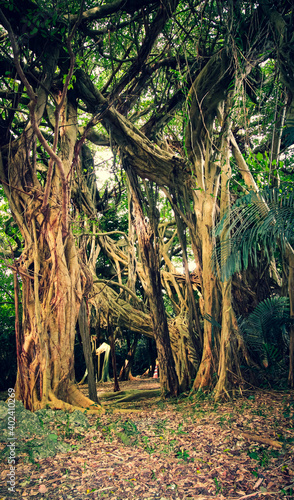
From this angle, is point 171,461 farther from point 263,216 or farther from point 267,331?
point 267,331

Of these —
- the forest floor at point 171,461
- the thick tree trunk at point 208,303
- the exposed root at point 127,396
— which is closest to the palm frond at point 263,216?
the thick tree trunk at point 208,303

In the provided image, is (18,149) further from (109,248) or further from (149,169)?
(109,248)

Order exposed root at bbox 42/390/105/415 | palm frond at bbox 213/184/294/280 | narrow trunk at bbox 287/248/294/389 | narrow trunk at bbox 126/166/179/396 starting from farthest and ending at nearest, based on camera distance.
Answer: narrow trunk at bbox 126/166/179/396, narrow trunk at bbox 287/248/294/389, exposed root at bbox 42/390/105/415, palm frond at bbox 213/184/294/280

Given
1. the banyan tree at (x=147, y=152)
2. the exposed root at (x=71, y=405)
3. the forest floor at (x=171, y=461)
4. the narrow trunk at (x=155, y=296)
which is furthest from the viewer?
the narrow trunk at (x=155, y=296)

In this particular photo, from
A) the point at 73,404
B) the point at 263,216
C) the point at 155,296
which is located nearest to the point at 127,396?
the point at 155,296

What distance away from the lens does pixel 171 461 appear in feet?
5.97

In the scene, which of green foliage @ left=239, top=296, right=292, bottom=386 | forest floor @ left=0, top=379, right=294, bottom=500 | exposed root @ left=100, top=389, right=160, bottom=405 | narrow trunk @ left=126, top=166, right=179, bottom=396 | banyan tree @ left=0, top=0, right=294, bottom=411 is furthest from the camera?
exposed root @ left=100, top=389, right=160, bottom=405

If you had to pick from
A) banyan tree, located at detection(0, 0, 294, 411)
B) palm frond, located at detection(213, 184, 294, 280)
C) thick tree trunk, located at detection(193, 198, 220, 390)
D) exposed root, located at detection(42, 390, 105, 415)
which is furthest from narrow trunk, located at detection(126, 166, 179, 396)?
palm frond, located at detection(213, 184, 294, 280)

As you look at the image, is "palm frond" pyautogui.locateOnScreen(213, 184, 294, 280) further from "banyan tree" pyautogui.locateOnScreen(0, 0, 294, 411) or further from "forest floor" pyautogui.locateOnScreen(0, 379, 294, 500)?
Result: "forest floor" pyautogui.locateOnScreen(0, 379, 294, 500)

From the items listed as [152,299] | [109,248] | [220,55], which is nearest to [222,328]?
[152,299]

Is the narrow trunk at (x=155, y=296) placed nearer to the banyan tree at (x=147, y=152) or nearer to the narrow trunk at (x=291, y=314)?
the banyan tree at (x=147, y=152)

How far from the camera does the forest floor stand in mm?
1497

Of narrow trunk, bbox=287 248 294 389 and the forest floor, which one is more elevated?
narrow trunk, bbox=287 248 294 389

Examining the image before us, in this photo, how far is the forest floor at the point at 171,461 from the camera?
150 centimetres
